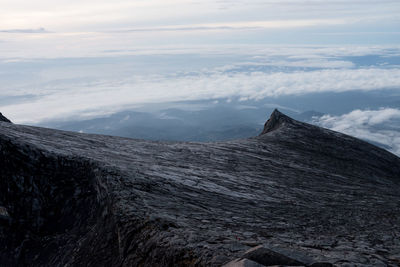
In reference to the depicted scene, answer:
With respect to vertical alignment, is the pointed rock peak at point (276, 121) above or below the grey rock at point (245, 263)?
above

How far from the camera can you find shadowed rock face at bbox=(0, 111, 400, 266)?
35.7ft

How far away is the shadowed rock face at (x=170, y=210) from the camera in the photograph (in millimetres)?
10891

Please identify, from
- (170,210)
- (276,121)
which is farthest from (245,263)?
(276,121)

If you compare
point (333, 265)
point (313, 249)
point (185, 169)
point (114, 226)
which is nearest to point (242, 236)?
point (313, 249)

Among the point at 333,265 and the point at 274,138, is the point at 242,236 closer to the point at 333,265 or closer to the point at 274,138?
the point at 333,265

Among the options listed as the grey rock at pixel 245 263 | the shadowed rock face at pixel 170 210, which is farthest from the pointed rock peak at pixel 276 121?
the grey rock at pixel 245 263

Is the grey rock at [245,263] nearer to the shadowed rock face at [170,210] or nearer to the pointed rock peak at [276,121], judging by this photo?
the shadowed rock face at [170,210]

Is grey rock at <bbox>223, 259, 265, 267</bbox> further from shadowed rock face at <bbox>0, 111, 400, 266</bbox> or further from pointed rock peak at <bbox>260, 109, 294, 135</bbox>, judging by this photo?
pointed rock peak at <bbox>260, 109, 294, 135</bbox>

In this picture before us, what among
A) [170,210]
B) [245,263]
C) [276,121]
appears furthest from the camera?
[276,121]

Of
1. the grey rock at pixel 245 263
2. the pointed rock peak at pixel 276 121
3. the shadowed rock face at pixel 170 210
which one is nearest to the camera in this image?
the grey rock at pixel 245 263

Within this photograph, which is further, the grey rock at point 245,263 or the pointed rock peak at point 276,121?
the pointed rock peak at point 276,121

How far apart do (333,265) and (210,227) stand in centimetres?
455

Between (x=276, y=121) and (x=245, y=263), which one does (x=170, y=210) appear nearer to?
(x=245, y=263)

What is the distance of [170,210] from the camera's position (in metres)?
13.8
